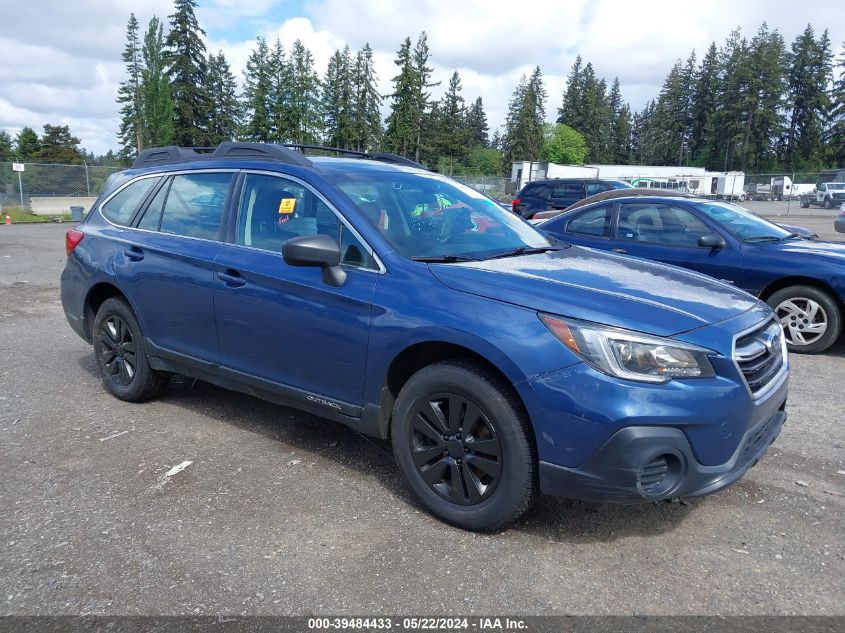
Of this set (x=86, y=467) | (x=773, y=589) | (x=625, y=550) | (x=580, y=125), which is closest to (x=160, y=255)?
(x=86, y=467)

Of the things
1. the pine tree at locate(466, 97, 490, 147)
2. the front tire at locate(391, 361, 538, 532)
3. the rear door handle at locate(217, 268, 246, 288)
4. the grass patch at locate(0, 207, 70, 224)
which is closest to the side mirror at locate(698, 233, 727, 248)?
the front tire at locate(391, 361, 538, 532)

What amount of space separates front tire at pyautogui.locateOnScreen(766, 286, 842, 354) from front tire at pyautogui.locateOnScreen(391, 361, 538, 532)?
15.9ft

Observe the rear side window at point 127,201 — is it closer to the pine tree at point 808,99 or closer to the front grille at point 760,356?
the front grille at point 760,356

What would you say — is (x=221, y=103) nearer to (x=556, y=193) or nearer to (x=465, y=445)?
(x=556, y=193)

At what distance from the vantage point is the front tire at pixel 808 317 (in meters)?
6.62

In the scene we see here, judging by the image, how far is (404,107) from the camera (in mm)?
79312

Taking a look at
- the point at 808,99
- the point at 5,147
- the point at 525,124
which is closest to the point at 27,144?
the point at 5,147

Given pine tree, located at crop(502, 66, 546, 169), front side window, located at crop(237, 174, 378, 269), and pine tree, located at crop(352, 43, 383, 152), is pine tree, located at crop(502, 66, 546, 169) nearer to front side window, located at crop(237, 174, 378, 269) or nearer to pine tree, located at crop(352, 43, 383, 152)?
pine tree, located at crop(352, 43, 383, 152)

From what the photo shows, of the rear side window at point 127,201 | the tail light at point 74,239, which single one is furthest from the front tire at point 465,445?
the tail light at point 74,239

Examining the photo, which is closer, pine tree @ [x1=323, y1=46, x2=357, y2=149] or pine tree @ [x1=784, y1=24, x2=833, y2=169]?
pine tree @ [x1=323, y1=46, x2=357, y2=149]

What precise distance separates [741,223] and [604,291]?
17.0ft

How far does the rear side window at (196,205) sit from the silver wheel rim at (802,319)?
5.43 meters

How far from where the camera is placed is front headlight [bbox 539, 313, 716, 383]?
2809 millimetres

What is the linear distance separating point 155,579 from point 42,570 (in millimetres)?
513
